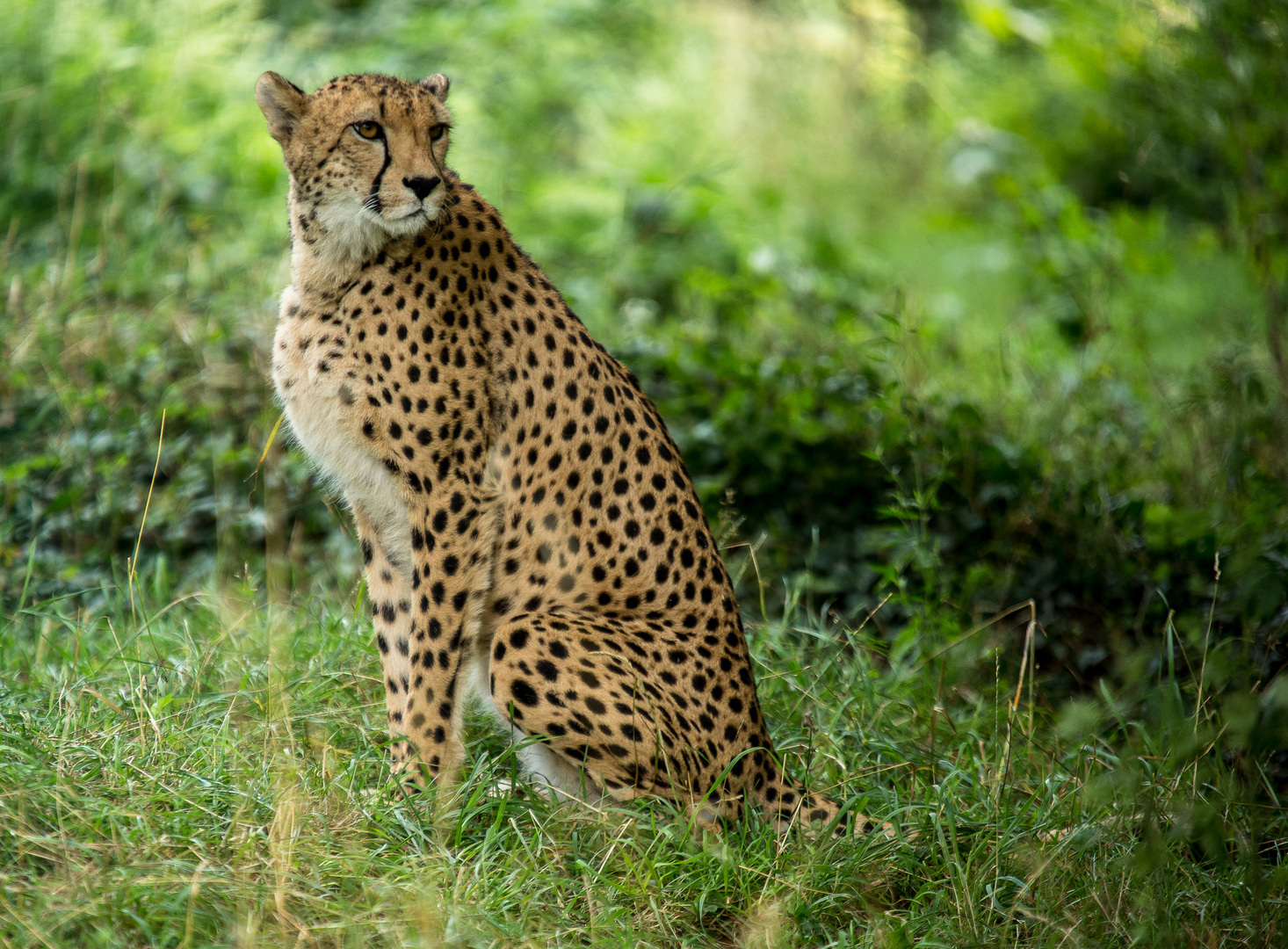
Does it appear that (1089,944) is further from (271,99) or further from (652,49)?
(652,49)

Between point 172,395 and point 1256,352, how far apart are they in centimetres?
603

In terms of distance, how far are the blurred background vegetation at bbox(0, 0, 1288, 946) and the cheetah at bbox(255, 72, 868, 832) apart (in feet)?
1.58

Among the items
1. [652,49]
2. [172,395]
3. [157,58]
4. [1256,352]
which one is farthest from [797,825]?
[652,49]

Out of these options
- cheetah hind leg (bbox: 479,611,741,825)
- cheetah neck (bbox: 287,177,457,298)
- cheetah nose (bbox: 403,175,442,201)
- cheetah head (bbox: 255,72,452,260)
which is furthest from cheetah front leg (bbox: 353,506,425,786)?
cheetah nose (bbox: 403,175,442,201)

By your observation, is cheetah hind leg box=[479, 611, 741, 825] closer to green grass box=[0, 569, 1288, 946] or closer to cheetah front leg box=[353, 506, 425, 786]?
green grass box=[0, 569, 1288, 946]

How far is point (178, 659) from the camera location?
382cm

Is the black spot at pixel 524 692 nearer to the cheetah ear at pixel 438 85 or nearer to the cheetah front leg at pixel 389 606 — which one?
the cheetah front leg at pixel 389 606

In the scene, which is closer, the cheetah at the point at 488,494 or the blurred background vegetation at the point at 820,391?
the cheetah at the point at 488,494

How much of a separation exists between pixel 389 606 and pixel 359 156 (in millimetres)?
1336

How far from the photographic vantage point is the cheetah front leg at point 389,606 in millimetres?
3615

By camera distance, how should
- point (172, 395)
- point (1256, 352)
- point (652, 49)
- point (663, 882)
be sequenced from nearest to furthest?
point (663, 882), point (172, 395), point (1256, 352), point (652, 49)

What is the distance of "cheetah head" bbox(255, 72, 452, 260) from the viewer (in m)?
3.35

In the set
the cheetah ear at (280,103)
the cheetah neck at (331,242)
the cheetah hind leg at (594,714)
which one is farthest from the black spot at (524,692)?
the cheetah ear at (280,103)

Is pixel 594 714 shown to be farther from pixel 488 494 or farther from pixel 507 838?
pixel 488 494
